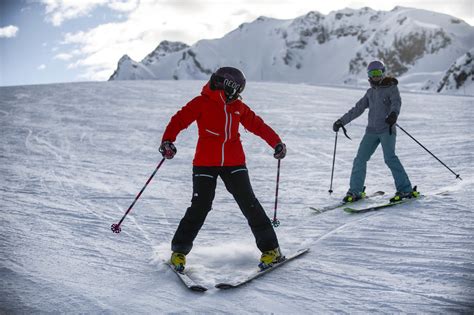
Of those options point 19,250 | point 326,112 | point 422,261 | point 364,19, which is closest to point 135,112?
point 326,112

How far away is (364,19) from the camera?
185m

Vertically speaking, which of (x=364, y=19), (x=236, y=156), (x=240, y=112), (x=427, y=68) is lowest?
(x=236, y=156)

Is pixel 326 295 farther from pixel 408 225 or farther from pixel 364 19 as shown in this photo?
pixel 364 19

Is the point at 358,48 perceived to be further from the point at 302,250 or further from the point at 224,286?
the point at 224,286

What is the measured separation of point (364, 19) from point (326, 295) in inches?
7738

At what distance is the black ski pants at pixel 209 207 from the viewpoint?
362cm

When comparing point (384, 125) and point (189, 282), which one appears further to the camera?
point (384, 125)

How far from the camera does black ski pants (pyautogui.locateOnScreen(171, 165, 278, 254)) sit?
3621 millimetres

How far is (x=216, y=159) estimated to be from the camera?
12.0ft

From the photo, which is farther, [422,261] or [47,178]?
[47,178]

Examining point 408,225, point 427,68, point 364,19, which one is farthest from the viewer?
point 364,19

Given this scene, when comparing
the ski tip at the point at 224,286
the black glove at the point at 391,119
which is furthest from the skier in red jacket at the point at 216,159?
the black glove at the point at 391,119

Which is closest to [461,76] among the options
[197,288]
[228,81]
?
[228,81]

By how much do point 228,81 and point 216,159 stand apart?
605 millimetres
